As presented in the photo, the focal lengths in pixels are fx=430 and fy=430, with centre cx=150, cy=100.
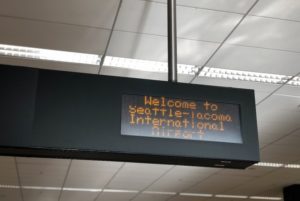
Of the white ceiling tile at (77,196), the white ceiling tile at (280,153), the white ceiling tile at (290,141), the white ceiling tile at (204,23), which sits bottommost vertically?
the white ceiling tile at (77,196)

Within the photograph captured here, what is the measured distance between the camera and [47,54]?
452 centimetres

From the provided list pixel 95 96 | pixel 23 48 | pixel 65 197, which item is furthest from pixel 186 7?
pixel 65 197

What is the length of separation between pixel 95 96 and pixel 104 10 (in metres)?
1.00

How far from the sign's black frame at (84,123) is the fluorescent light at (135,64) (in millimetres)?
1398

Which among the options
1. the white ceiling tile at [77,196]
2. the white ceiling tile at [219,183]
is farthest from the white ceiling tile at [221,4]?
the white ceiling tile at [77,196]

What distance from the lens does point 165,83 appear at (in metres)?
3.26

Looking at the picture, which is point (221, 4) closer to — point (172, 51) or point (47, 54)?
point (172, 51)

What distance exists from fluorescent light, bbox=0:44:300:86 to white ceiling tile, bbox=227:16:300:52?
66 cm

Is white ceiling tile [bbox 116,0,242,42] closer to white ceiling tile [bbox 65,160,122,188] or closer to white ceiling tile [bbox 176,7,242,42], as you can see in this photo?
white ceiling tile [bbox 176,7,242,42]

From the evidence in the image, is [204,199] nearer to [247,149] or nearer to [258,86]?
[258,86]

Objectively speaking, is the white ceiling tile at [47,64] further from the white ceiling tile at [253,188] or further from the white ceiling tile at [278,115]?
the white ceiling tile at [253,188]

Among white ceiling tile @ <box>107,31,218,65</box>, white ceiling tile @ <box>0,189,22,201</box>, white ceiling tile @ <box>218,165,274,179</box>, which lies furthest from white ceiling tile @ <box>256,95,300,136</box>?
white ceiling tile @ <box>0,189,22,201</box>

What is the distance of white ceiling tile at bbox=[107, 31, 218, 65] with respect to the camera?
4180 millimetres

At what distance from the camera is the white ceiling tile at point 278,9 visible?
367cm
